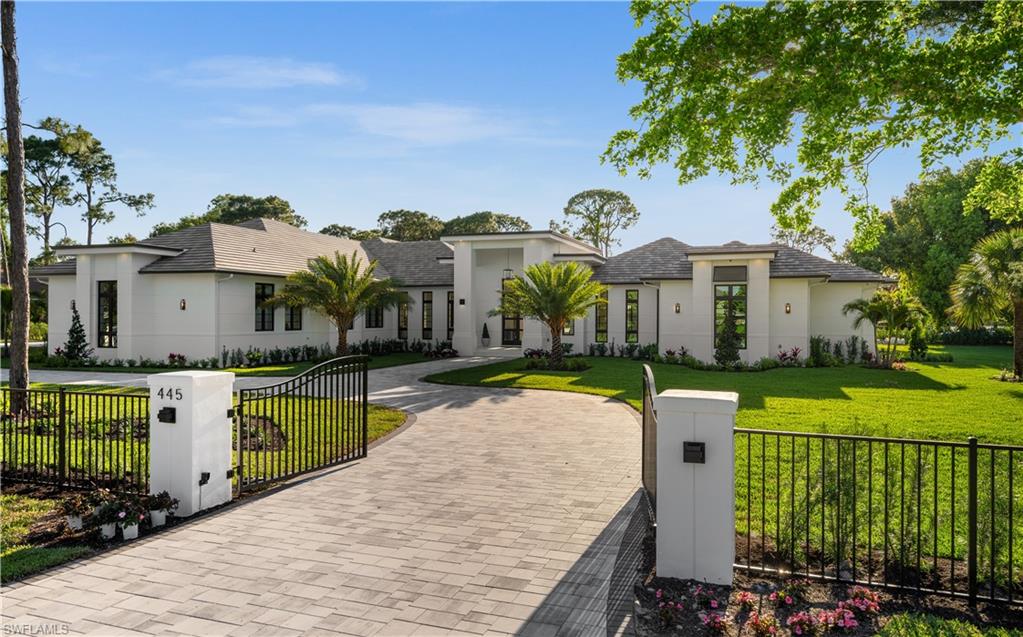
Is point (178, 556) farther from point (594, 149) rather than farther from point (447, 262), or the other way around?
point (447, 262)

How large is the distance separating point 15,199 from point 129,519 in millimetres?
9116

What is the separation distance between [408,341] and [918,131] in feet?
82.7

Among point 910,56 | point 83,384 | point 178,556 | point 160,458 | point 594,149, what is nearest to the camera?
point 178,556

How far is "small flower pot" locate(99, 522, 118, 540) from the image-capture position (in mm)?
5934

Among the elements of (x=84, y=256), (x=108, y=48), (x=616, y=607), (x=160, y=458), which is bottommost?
(x=616, y=607)

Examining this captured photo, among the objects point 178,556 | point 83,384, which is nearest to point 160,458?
point 178,556

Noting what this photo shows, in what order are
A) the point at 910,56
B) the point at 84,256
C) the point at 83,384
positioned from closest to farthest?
the point at 910,56
the point at 83,384
the point at 84,256

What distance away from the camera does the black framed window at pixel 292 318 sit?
84.8 ft

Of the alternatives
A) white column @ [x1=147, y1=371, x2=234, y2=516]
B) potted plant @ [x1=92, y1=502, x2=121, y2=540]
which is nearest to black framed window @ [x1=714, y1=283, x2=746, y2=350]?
white column @ [x1=147, y1=371, x2=234, y2=516]

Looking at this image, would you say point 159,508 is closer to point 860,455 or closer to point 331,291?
point 860,455

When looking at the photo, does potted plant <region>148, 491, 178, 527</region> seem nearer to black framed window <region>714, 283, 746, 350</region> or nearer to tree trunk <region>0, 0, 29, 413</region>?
tree trunk <region>0, 0, 29, 413</region>

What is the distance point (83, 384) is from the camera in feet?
57.0

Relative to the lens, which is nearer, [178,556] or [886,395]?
[178,556]

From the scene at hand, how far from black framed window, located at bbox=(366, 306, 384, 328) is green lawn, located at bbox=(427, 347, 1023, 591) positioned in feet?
29.2
